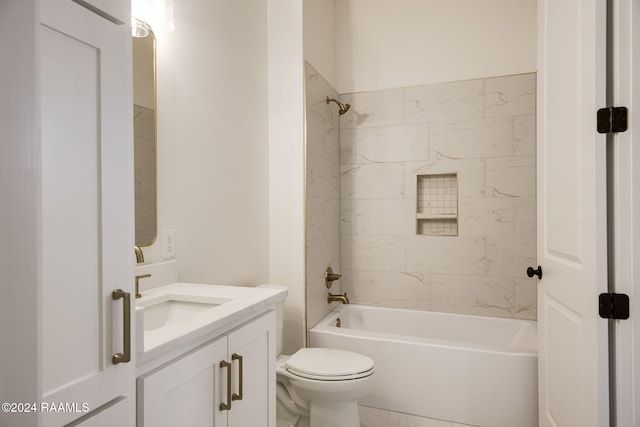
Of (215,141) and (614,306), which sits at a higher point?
(215,141)

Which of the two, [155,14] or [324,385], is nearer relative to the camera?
[155,14]

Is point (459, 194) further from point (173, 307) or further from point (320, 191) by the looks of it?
point (173, 307)

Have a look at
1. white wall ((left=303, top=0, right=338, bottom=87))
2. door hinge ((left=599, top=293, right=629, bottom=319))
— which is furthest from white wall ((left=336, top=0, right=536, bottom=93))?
door hinge ((left=599, top=293, right=629, bottom=319))

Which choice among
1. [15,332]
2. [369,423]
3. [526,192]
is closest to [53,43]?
[15,332]

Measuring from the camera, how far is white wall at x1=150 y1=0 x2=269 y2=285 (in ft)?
5.39

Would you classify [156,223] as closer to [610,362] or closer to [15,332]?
[15,332]

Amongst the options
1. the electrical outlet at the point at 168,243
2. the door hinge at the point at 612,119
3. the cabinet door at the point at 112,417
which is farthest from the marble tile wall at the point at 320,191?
the cabinet door at the point at 112,417

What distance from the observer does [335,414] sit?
1.90 m

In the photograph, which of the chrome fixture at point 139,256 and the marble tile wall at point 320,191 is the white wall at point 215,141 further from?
the marble tile wall at point 320,191

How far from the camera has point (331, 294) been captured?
2.88m

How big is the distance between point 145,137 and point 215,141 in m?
0.47

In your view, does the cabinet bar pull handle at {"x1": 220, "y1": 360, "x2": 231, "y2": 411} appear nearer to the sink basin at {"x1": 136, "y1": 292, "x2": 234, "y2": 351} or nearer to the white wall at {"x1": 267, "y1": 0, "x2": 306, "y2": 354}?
the sink basin at {"x1": 136, "y1": 292, "x2": 234, "y2": 351}

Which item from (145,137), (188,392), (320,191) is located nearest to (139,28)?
(145,137)

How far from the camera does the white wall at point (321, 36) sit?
251 centimetres
